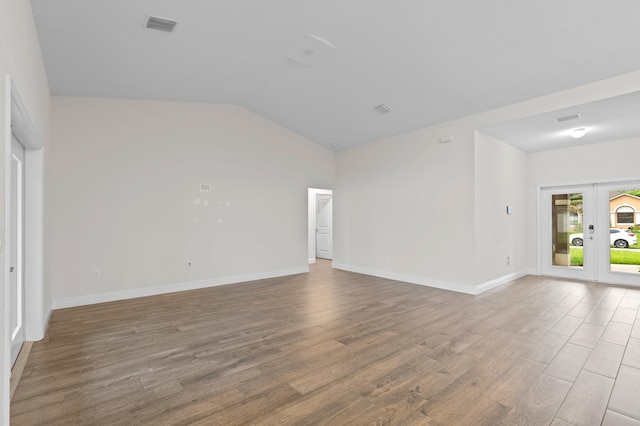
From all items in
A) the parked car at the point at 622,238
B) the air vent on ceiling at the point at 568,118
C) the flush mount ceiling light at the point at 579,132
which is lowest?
the parked car at the point at 622,238

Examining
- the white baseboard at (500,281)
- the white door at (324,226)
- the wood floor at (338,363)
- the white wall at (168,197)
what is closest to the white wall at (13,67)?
the wood floor at (338,363)

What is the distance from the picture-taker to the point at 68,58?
3.66 metres

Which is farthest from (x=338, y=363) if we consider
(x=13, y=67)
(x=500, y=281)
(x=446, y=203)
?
(x=500, y=281)

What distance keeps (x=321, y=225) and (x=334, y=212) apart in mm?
1972

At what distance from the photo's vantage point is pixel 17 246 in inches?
122

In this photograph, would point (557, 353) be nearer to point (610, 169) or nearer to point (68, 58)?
point (610, 169)

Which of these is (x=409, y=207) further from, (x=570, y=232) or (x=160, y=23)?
(x=160, y=23)

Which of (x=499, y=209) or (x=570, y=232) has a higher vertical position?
(x=499, y=209)

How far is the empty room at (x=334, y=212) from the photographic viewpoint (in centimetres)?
230

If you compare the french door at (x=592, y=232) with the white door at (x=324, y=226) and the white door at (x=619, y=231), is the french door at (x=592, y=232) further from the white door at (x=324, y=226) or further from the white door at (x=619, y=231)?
the white door at (x=324, y=226)

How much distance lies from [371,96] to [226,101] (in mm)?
2717

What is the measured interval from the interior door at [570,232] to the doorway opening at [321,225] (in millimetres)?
5294

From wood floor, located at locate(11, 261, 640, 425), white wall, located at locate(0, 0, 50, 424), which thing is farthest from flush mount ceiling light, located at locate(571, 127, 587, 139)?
white wall, located at locate(0, 0, 50, 424)

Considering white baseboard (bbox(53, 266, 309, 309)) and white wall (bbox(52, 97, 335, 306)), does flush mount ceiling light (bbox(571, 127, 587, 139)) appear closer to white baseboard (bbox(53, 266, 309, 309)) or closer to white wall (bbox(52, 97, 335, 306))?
white wall (bbox(52, 97, 335, 306))
